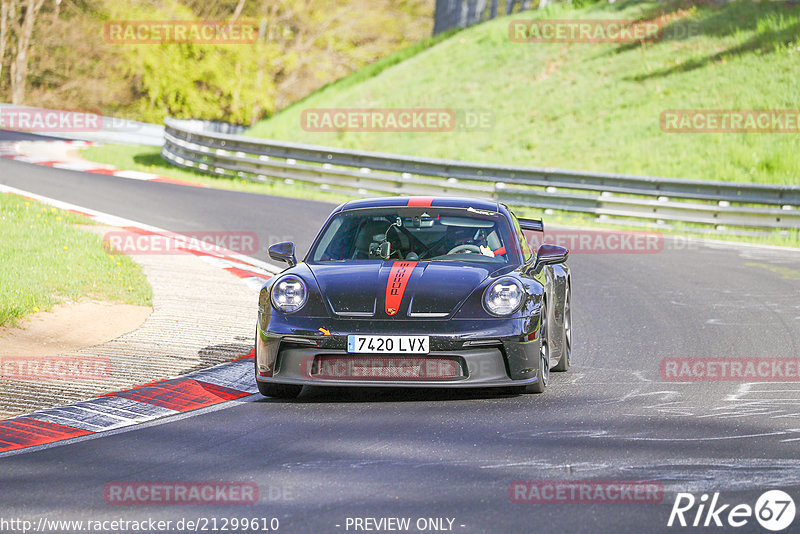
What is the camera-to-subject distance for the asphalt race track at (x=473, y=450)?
15.5 feet

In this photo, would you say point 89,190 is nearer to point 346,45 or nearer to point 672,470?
point 672,470

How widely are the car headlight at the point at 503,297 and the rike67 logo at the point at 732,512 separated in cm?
242

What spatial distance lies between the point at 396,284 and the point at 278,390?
1039mm

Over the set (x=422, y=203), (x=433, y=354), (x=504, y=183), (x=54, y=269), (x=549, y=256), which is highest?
(x=422, y=203)

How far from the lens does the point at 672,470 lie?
209 inches

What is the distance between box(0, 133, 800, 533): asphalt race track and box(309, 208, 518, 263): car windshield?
40.4 inches

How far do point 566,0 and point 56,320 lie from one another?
30712mm

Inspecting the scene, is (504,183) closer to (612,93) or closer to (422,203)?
(612,93)

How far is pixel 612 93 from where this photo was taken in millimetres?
30547

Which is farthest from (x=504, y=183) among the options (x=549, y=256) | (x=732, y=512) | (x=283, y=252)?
(x=732, y=512)

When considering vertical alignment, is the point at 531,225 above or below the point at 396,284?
above

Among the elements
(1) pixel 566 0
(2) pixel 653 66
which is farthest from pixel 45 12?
(2) pixel 653 66

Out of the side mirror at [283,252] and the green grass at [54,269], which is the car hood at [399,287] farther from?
the green grass at [54,269]

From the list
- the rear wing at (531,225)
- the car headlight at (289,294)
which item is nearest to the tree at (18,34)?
the rear wing at (531,225)
